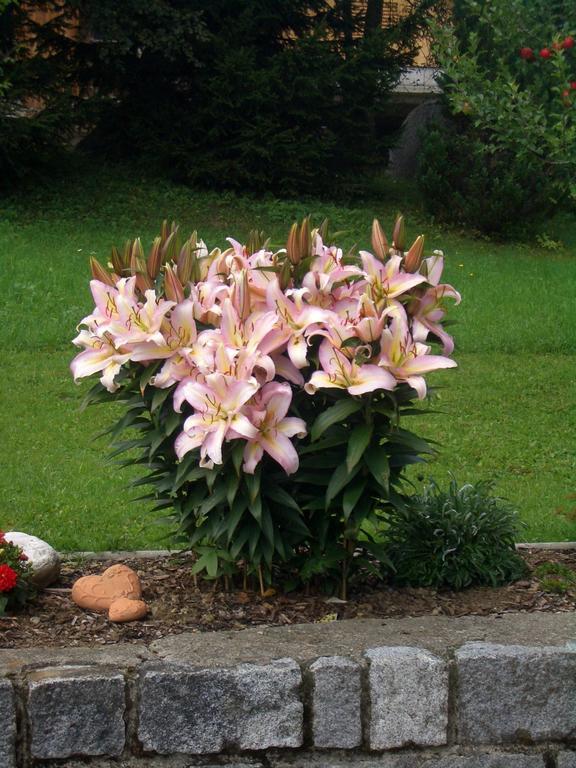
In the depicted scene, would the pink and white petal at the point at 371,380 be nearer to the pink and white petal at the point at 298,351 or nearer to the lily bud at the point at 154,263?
the pink and white petal at the point at 298,351

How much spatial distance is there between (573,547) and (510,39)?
2.96 meters

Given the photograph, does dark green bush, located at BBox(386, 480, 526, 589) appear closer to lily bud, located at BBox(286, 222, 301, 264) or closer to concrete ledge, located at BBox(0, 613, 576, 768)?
concrete ledge, located at BBox(0, 613, 576, 768)

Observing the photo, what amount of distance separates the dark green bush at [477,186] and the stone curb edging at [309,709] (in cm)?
1213

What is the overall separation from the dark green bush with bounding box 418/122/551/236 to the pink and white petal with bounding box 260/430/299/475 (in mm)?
11943

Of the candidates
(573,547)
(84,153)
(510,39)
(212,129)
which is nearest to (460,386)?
(510,39)

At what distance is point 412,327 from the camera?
356cm

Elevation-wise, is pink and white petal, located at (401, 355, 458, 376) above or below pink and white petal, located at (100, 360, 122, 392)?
above

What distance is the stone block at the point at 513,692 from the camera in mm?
3248

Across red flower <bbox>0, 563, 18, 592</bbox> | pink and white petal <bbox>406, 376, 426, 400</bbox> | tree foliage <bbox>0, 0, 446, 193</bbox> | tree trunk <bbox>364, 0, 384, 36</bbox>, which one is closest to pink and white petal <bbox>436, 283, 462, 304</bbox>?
pink and white petal <bbox>406, 376, 426, 400</bbox>

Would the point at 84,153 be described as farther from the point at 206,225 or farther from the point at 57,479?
the point at 57,479

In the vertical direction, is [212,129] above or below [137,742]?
above

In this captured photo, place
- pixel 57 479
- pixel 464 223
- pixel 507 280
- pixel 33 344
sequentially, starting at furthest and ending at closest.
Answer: pixel 464 223, pixel 507 280, pixel 33 344, pixel 57 479

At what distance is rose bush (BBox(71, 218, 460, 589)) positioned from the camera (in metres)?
3.39

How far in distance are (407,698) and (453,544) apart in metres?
0.82
